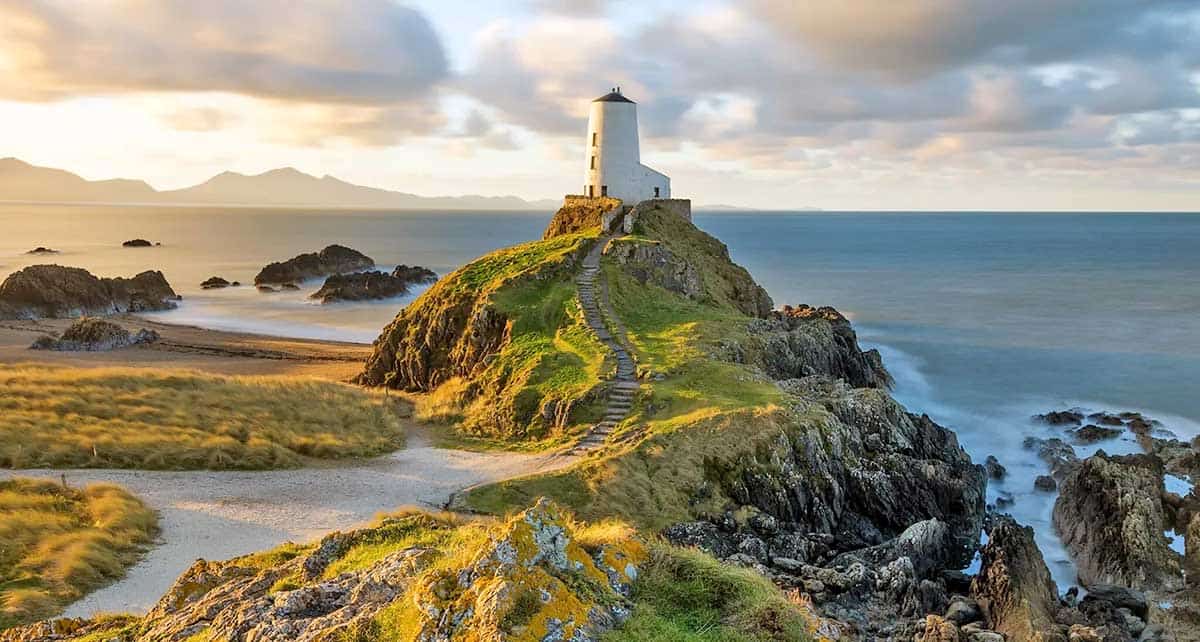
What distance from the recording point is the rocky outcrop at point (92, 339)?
4881 cm

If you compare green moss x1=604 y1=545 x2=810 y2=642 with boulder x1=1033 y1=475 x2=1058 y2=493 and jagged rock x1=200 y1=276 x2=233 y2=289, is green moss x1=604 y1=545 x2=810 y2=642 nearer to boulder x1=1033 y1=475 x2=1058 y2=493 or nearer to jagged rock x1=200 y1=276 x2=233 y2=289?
boulder x1=1033 y1=475 x2=1058 y2=493

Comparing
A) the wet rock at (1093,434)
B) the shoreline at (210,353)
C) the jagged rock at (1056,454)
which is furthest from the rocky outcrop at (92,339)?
the wet rock at (1093,434)

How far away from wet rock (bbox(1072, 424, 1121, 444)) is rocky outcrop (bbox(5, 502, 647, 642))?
3288cm

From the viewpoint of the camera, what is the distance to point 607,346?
2983 centimetres

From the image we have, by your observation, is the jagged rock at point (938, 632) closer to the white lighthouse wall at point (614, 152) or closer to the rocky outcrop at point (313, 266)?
the white lighthouse wall at point (614, 152)

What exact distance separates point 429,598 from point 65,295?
7359 cm

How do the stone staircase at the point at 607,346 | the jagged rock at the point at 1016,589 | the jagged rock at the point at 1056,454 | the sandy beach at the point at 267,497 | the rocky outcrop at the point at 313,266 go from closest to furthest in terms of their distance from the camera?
the jagged rock at the point at 1016,589, the sandy beach at the point at 267,497, the stone staircase at the point at 607,346, the jagged rock at the point at 1056,454, the rocky outcrop at the point at 313,266

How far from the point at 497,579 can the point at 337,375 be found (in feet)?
116

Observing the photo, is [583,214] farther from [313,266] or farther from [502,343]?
[313,266]

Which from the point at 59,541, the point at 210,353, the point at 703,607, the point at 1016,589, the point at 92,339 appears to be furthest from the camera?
the point at 210,353

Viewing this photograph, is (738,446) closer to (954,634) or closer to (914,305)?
(954,634)

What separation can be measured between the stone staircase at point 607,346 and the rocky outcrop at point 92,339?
33928mm

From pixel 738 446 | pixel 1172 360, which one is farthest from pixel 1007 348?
pixel 738 446

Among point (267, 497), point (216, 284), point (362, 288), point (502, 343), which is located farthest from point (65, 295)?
point (267, 497)
